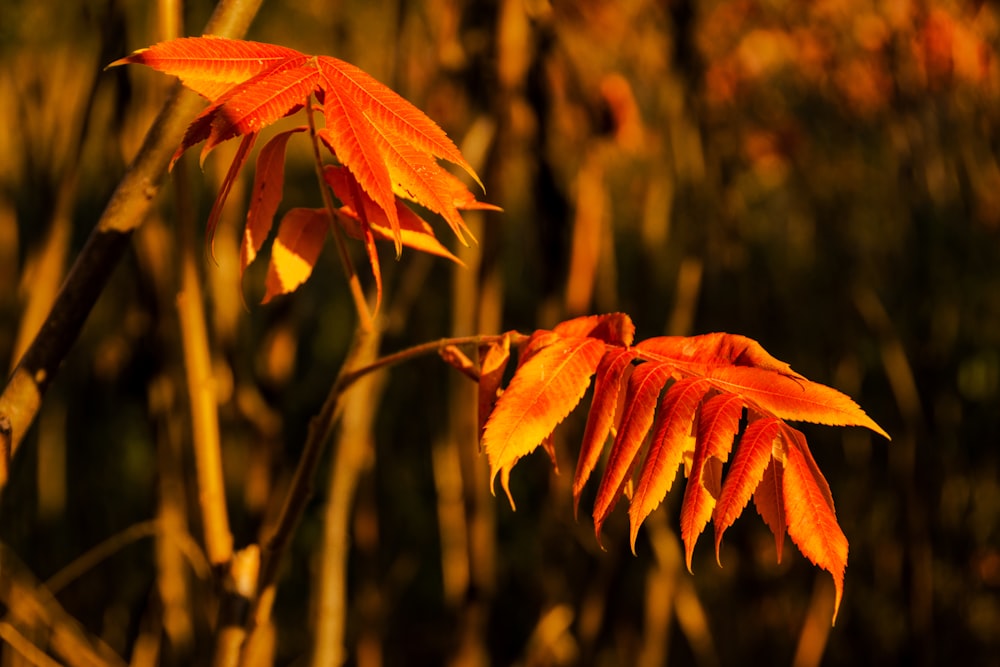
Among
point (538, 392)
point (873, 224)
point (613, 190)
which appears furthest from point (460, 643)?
point (613, 190)

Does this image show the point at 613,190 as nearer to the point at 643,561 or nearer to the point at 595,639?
the point at 643,561

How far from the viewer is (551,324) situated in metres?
1.27

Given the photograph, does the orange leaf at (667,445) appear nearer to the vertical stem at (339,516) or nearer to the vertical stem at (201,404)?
the vertical stem at (201,404)

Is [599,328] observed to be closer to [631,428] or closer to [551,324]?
[631,428]

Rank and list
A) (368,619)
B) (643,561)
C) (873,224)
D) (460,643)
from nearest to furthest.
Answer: (460,643) → (368,619) → (643,561) → (873,224)

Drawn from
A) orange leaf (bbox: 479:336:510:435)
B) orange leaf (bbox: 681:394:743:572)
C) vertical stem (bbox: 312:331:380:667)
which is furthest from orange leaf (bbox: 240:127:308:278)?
vertical stem (bbox: 312:331:380:667)

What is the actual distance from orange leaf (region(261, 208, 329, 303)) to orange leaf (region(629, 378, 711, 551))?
216mm

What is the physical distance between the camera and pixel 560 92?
158cm

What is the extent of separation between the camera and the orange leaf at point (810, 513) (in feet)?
1.52

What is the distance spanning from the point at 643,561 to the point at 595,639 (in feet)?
2.39

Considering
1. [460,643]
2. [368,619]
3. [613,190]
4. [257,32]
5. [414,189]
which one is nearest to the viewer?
[414,189]

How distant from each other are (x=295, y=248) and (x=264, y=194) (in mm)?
76

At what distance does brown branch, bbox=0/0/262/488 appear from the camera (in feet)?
1.83

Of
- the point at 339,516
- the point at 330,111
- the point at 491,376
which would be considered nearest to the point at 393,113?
the point at 330,111
